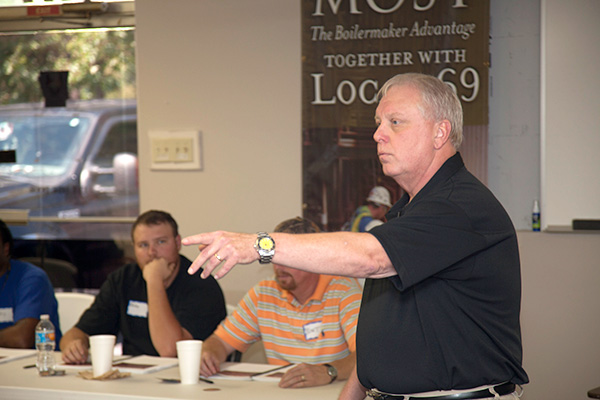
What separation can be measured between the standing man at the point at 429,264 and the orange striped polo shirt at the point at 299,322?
112cm

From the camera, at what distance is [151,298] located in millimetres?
3299

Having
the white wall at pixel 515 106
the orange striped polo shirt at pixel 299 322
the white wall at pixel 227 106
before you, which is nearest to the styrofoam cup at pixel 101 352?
the orange striped polo shirt at pixel 299 322

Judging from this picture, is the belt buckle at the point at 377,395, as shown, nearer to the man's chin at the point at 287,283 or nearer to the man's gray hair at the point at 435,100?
the man's gray hair at the point at 435,100

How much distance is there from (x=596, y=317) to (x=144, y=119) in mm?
2810

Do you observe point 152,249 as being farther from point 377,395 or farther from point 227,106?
point 377,395

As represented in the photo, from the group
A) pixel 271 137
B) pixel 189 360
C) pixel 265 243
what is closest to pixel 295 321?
pixel 189 360

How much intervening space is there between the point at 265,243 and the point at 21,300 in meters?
2.76

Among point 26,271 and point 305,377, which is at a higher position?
point 26,271

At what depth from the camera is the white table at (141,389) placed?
241 centimetres

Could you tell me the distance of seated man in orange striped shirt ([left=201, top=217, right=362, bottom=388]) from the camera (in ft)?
9.69

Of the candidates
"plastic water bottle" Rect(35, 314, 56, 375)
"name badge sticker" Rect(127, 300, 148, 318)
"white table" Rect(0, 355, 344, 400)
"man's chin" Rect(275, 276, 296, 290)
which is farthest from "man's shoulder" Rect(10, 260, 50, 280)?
"man's chin" Rect(275, 276, 296, 290)

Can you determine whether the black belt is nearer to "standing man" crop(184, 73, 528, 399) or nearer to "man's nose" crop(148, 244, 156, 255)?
"standing man" crop(184, 73, 528, 399)

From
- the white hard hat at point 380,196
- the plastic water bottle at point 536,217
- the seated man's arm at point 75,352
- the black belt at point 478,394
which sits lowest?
the seated man's arm at point 75,352

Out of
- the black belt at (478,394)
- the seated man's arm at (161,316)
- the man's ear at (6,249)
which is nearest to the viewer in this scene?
the black belt at (478,394)
